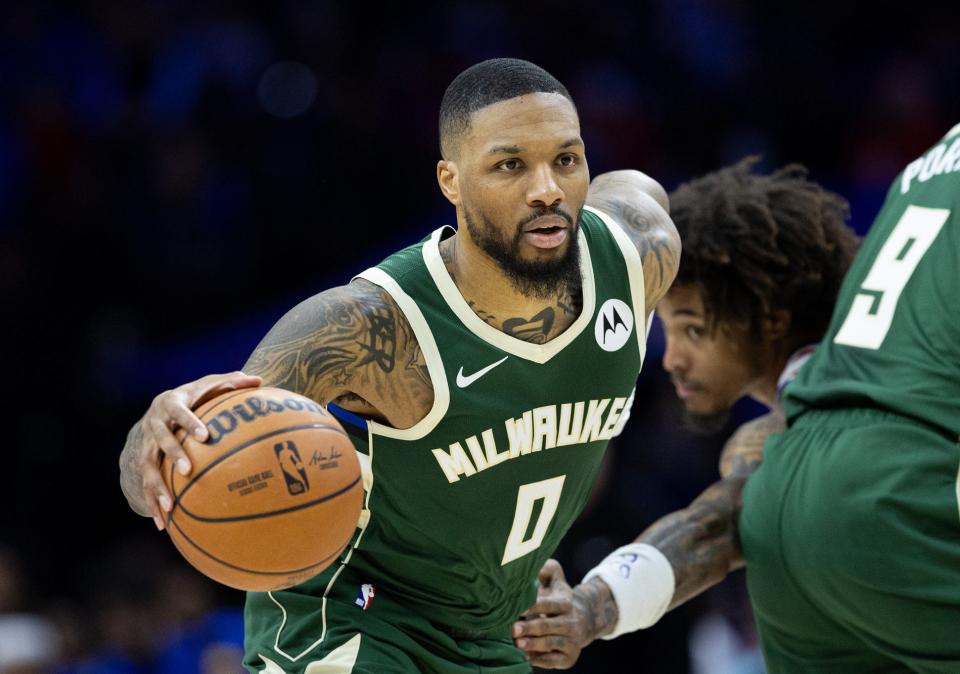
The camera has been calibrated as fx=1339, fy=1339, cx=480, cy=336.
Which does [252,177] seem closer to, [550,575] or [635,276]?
[550,575]

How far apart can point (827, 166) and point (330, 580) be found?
7355mm

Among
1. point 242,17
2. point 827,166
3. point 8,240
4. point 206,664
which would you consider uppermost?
point 242,17

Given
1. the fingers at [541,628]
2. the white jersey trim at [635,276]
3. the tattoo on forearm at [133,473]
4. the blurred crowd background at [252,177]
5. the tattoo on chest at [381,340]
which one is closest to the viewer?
the tattoo on forearm at [133,473]

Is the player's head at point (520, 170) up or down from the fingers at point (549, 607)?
up

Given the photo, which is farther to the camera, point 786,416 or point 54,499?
point 54,499

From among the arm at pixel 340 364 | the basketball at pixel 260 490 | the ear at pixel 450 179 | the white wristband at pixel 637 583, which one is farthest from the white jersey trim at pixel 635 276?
the basketball at pixel 260 490

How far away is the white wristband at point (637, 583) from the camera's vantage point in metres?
4.55

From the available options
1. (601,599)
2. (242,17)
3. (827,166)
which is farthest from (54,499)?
(827,166)

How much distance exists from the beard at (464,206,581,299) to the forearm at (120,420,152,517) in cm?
111

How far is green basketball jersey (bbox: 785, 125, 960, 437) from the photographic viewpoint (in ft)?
12.8

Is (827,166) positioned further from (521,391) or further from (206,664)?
(521,391)

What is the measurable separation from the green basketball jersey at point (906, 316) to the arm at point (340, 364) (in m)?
1.36

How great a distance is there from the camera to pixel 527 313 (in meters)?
3.88

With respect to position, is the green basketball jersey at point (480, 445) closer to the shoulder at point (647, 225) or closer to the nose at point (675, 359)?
the shoulder at point (647, 225)
